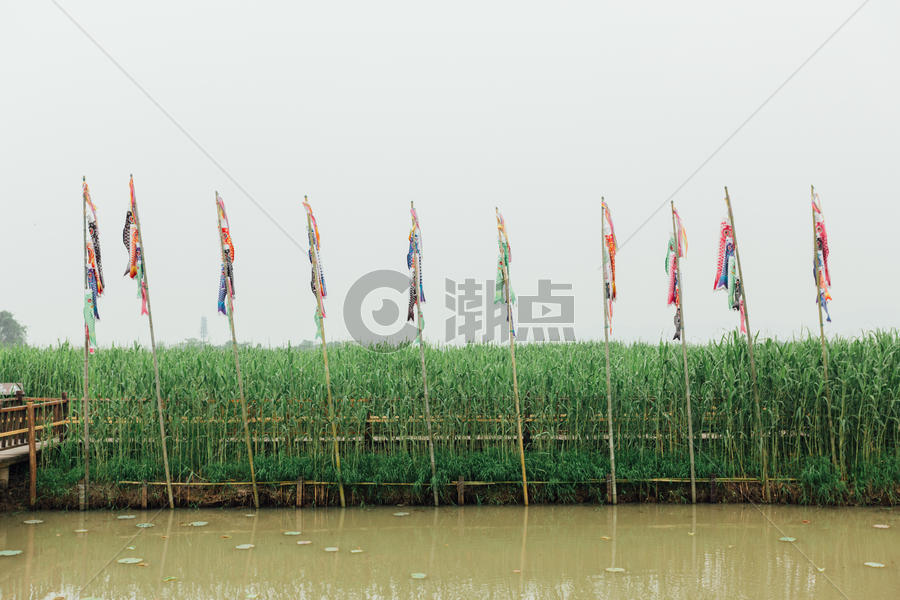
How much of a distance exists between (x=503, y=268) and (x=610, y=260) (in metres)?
1.32

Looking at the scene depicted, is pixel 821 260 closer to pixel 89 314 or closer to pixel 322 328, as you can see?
pixel 322 328

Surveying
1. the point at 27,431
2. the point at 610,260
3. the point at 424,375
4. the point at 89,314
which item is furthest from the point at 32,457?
the point at 610,260

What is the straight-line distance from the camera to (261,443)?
8.28 meters

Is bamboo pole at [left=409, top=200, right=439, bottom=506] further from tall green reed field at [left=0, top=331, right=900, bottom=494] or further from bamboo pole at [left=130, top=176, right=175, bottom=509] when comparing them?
bamboo pole at [left=130, top=176, right=175, bottom=509]

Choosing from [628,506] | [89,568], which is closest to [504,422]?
[628,506]

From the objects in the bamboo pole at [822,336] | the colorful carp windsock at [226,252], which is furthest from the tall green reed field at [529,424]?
the colorful carp windsock at [226,252]

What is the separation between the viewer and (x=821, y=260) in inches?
331

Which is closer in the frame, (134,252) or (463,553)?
(463,553)

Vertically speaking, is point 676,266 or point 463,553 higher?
point 676,266

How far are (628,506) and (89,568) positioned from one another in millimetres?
5629

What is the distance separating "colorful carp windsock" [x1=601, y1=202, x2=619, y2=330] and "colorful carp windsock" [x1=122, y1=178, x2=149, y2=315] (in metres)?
5.48

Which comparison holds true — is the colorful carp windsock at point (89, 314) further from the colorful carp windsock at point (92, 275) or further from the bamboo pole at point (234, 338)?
the bamboo pole at point (234, 338)

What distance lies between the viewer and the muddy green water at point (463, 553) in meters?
5.53

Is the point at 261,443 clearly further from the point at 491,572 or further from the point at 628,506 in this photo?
the point at 628,506
